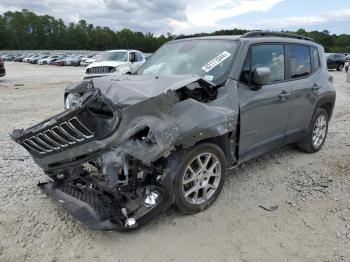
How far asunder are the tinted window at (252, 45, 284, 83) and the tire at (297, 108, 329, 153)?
1319 millimetres

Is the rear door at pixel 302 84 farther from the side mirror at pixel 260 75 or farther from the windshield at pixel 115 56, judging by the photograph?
the windshield at pixel 115 56

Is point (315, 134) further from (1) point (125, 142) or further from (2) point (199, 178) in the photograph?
(1) point (125, 142)

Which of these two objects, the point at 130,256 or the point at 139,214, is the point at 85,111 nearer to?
the point at 139,214

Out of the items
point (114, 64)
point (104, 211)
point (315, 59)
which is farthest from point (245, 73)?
point (114, 64)

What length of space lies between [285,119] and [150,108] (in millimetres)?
2422

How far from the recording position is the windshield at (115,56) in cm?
1609

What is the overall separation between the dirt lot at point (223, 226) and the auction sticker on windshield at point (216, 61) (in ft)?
5.00

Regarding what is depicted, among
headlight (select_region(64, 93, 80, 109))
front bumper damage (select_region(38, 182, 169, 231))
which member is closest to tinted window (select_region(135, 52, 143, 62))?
headlight (select_region(64, 93, 80, 109))

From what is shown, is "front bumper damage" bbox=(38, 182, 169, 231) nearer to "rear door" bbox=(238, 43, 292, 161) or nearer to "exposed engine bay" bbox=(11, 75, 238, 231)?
"exposed engine bay" bbox=(11, 75, 238, 231)

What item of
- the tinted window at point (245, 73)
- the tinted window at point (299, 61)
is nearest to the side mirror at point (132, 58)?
the tinted window at point (299, 61)

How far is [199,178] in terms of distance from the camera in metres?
3.77

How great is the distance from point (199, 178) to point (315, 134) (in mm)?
3120

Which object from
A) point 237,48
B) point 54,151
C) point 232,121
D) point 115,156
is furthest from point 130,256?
point 237,48

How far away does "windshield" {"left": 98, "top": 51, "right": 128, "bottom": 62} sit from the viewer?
1609 centimetres
